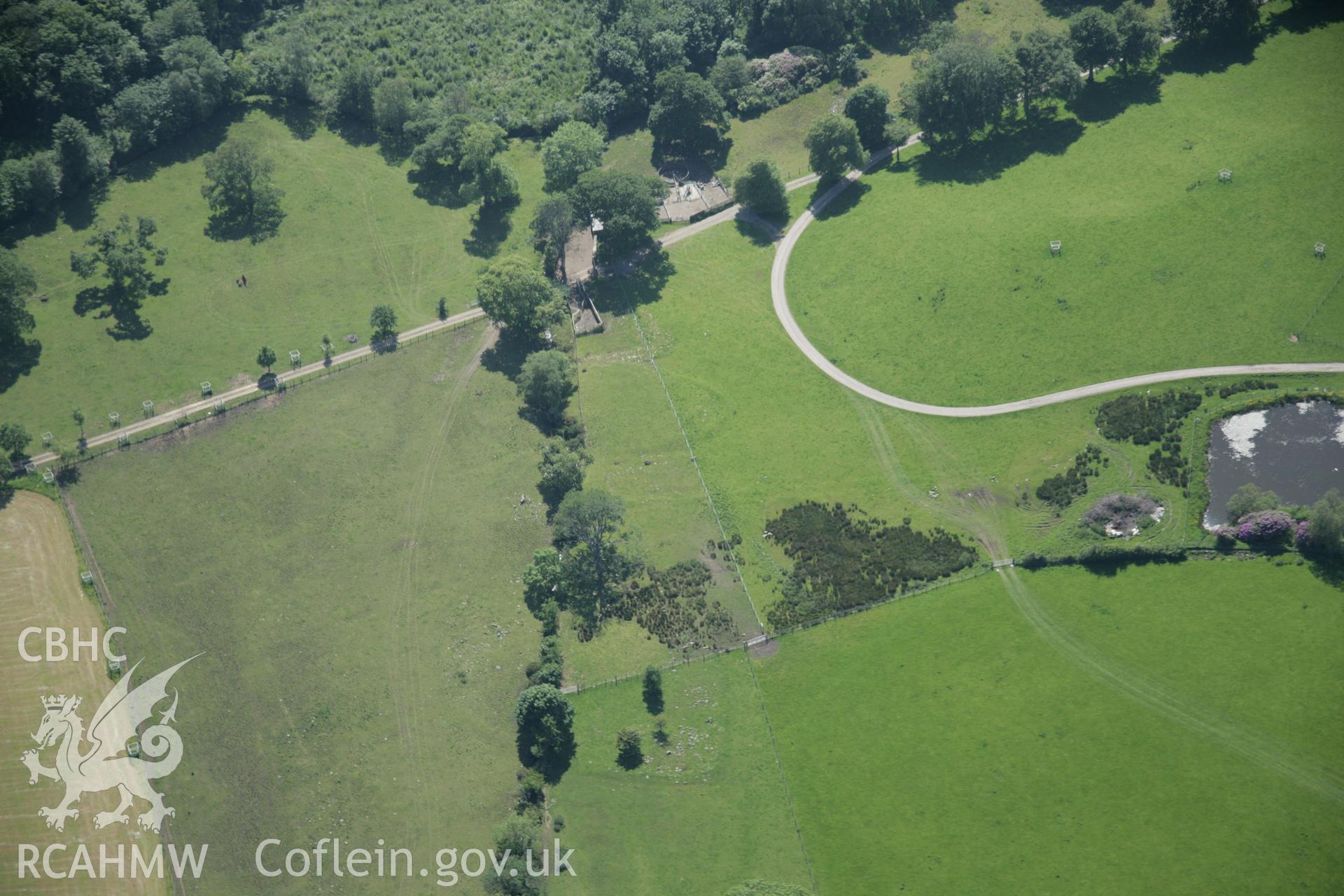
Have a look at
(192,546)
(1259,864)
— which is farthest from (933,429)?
(192,546)

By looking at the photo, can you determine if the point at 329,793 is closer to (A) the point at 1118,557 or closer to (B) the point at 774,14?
(A) the point at 1118,557

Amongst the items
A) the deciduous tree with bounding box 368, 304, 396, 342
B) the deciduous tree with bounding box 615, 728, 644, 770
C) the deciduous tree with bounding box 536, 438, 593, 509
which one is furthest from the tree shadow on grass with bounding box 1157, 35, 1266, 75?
the deciduous tree with bounding box 615, 728, 644, 770

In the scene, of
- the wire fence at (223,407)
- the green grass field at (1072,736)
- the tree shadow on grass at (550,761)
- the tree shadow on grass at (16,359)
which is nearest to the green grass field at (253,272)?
the tree shadow on grass at (16,359)

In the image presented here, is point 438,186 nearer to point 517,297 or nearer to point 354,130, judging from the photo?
point 354,130

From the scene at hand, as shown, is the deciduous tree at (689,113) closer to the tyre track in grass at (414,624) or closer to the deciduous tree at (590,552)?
the tyre track in grass at (414,624)

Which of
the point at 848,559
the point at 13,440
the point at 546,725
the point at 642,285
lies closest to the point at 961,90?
the point at 642,285

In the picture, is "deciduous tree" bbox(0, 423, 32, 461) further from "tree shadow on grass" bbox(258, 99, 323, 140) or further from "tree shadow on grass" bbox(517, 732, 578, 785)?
"tree shadow on grass" bbox(517, 732, 578, 785)
